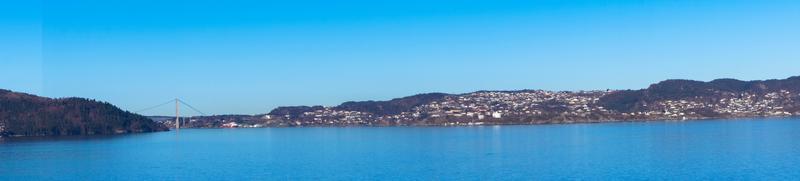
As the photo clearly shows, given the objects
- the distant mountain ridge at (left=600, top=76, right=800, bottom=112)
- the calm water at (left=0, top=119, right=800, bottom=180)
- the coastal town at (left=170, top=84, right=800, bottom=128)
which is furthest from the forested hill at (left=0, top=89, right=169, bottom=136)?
the distant mountain ridge at (left=600, top=76, right=800, bottom=112)

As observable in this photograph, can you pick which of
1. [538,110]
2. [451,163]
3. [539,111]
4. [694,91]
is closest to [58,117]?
[539,111]

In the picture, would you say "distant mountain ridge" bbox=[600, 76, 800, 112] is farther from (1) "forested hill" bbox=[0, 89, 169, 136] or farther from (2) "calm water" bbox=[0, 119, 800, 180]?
(2) "calm water" bbox=[0, 119, 800, 180]

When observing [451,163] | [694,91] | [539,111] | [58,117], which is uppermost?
[694,91]

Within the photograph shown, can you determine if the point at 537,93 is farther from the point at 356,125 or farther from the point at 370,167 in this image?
the point at 370,167

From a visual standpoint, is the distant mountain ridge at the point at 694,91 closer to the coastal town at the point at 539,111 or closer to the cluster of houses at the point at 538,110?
the coastal town at the point at 539,111

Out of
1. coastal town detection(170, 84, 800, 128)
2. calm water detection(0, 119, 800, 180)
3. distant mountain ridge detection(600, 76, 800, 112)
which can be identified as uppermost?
distant mountain ridge detection(600, 76, 800, 112)

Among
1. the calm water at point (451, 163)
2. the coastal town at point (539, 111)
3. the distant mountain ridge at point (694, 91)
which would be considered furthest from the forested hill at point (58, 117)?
the distant mountain ridge at point (694, 91)

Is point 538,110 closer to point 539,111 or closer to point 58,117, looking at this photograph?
point 539,111
